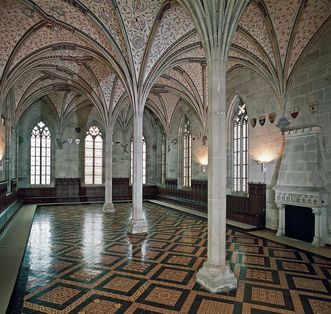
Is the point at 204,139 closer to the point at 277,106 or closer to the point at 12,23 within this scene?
the point at 277,106

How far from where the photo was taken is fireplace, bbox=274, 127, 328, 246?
776 cm

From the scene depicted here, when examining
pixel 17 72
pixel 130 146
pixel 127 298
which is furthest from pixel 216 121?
pixel 130 146

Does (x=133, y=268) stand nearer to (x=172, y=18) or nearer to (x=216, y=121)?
(x=216, y=121)

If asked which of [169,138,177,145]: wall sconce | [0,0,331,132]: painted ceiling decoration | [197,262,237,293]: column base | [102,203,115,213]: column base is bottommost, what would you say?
[102,203,115,213]: column base

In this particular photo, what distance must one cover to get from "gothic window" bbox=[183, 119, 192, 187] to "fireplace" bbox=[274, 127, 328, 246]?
327 inches

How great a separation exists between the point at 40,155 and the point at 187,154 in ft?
33.1

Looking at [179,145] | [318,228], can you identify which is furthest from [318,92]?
[179,145]

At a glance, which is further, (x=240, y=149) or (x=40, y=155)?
(x=40, y=155)

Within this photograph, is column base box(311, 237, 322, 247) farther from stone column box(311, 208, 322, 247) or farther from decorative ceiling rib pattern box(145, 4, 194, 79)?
decorative ceiling rib pattern box(145, 4, 194, 79)

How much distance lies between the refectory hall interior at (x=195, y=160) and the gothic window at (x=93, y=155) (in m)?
3.65

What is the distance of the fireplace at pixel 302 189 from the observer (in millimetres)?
7763

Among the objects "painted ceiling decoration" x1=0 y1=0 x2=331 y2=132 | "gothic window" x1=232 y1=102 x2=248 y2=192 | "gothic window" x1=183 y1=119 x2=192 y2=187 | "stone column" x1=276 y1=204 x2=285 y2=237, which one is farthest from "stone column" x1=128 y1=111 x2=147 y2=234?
"gothic window" x1=183 y1=119 x2=192 y2=187

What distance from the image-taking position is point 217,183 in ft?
16.7

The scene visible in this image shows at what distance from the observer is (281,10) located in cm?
754
